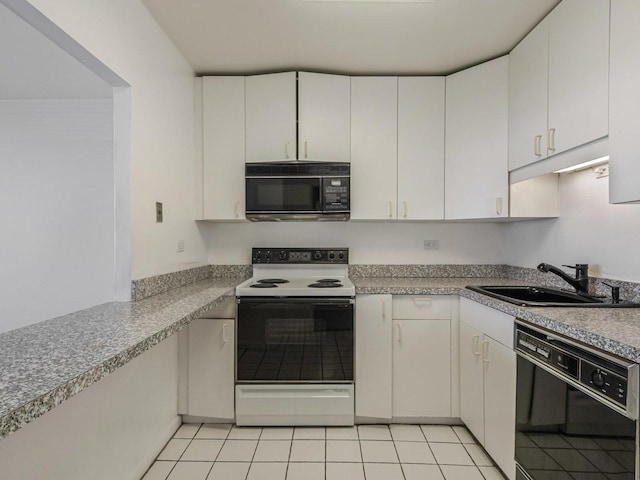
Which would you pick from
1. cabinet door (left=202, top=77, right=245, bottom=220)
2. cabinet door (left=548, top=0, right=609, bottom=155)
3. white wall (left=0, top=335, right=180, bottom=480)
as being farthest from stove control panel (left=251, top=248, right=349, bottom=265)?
cabinet door (left=548, top=0, right=609, bottom=155)

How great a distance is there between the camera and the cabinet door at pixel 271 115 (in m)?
2.44

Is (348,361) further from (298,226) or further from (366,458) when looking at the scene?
(298,226)

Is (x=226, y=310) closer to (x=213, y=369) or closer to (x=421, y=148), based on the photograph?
(x=213, y=369)

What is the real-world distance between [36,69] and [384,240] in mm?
2628

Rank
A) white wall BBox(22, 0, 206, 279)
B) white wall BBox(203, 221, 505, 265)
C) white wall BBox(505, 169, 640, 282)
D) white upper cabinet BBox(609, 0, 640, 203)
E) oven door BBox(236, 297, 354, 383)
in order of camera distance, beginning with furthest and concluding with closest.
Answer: white wall BBox(203, 221, 505, 265) → oven door BBox(236, 297, 354, 383) → white wall BBox(505, 169, 640, 282) → white wall BBox(22, 0, 206, 279) → white upper cabinet BBox(609, 0, 640, 203)

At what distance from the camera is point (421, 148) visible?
98.1 inches

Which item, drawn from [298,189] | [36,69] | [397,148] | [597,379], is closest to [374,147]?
[397,148]

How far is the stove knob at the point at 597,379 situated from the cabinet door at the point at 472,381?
0.85 meters

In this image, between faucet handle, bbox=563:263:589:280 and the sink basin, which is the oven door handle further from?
faucet handle, bbox=563:263:589:280

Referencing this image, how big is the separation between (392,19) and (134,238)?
176 cm

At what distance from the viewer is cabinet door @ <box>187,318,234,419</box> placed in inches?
87.7

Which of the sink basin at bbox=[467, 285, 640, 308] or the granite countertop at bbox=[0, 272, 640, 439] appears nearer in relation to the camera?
the granite countertop at bbox=[0, 272, 640, 439]

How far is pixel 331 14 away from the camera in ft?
6.08

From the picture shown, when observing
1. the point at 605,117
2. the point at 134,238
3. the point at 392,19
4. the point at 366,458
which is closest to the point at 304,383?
the point at 366,458
